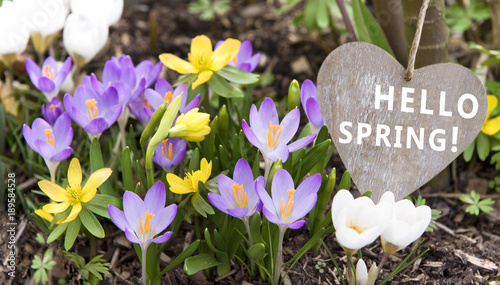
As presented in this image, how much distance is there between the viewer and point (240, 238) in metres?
1.31

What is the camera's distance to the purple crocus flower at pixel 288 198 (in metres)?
1.13

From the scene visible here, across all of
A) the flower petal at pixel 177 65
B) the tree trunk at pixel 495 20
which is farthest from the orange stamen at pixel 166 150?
the tree trunk at pixel 495 20

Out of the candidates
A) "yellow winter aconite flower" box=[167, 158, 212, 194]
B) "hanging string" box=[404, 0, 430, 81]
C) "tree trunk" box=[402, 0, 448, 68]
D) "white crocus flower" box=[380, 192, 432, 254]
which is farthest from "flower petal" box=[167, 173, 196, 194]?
"tree trunk" box=[402, 0, 448, 68]

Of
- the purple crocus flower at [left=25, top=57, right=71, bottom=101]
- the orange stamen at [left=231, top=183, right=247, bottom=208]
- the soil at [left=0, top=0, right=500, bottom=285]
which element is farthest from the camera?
the purple crocus flower at [left=25, top=57, right=71, bottom=101]

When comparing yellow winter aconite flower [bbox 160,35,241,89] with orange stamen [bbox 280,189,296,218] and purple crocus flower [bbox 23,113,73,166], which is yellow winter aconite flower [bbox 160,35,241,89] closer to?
purple crocus flower [bbox 23,113,73,166]

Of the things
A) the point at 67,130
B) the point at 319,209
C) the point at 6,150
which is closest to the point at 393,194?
the point at 319,209

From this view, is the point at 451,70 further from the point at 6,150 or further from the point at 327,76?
the point at 6,150

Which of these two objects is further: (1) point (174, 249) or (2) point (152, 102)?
(1) point (174, 249)

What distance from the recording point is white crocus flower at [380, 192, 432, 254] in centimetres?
111

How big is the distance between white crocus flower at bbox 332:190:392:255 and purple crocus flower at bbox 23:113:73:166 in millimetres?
669

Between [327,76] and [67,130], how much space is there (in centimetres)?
67

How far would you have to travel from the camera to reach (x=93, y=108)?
1403 millimetres

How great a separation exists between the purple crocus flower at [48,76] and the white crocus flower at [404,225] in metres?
0.97

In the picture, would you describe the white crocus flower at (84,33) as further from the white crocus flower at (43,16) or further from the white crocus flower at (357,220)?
the white crocus flower at (357,220)
